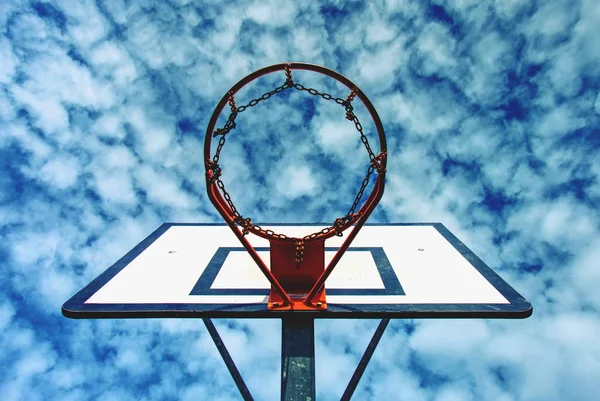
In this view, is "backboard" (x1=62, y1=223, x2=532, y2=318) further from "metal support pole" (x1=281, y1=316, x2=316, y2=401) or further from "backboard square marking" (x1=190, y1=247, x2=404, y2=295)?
"metal support pole" (x1=281, y1=316, x2=316, y2=401)

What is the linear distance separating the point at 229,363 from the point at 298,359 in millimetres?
971

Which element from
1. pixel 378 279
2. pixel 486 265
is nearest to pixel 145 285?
pixel 378 279

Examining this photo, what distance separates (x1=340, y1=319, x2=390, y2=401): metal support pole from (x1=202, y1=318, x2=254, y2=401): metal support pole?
0.86 meters

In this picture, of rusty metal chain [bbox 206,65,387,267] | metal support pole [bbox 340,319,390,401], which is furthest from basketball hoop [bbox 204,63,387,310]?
metal support pole [bbox 340,319,390,401]

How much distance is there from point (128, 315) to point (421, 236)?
2778 millimetres

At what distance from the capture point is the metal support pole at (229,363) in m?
3.52

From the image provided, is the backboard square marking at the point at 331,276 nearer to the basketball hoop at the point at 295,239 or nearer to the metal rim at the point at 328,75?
the basketball hoop at the point at 295,239

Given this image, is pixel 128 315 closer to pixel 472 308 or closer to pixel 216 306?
pixel 216 306

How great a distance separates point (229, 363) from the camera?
353 cm

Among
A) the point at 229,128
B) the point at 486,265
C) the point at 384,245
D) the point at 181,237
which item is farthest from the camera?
the point at 181,237

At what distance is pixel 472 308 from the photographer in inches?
112

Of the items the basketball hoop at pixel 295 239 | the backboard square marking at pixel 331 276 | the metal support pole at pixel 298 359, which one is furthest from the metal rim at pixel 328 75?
the metal support pole at pixel 298 359

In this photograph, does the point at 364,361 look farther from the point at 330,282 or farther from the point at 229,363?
the point at 229,363

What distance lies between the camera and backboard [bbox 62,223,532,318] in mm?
2854
